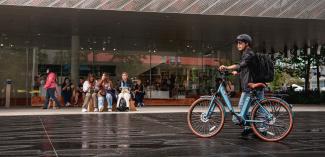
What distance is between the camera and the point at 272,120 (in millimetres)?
7449

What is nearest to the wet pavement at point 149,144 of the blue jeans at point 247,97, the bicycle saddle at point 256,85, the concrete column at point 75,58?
the blue jeans at point 247,97

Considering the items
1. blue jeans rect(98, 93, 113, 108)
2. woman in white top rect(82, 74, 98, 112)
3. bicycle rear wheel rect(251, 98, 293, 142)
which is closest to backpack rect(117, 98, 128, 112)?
blue jeans rect(98, 93, 113, 108)

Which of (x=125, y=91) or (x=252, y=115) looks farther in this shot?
(x=125, y=91)

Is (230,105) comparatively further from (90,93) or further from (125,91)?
(90,93)

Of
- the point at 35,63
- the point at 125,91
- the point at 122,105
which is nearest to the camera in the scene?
the point at 122,105

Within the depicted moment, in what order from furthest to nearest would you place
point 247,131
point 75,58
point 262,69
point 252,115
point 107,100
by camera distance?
point 75,58, point 107,100, point 247,131, point 262,69, point 252,115

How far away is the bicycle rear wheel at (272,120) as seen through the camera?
739cm

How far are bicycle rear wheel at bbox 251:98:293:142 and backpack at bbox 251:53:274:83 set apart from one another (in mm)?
407

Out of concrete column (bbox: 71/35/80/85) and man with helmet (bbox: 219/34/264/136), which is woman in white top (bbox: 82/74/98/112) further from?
man with helmet (bbox: 219/34/264/136)

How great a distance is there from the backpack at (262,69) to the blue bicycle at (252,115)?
0.14 metres

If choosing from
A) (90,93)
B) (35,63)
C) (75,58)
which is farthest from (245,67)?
(35,63)

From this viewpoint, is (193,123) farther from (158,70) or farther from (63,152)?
(158,70)

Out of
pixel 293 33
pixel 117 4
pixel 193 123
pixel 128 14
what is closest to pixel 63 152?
pixel 193 123

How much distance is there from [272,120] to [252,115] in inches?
12.8
